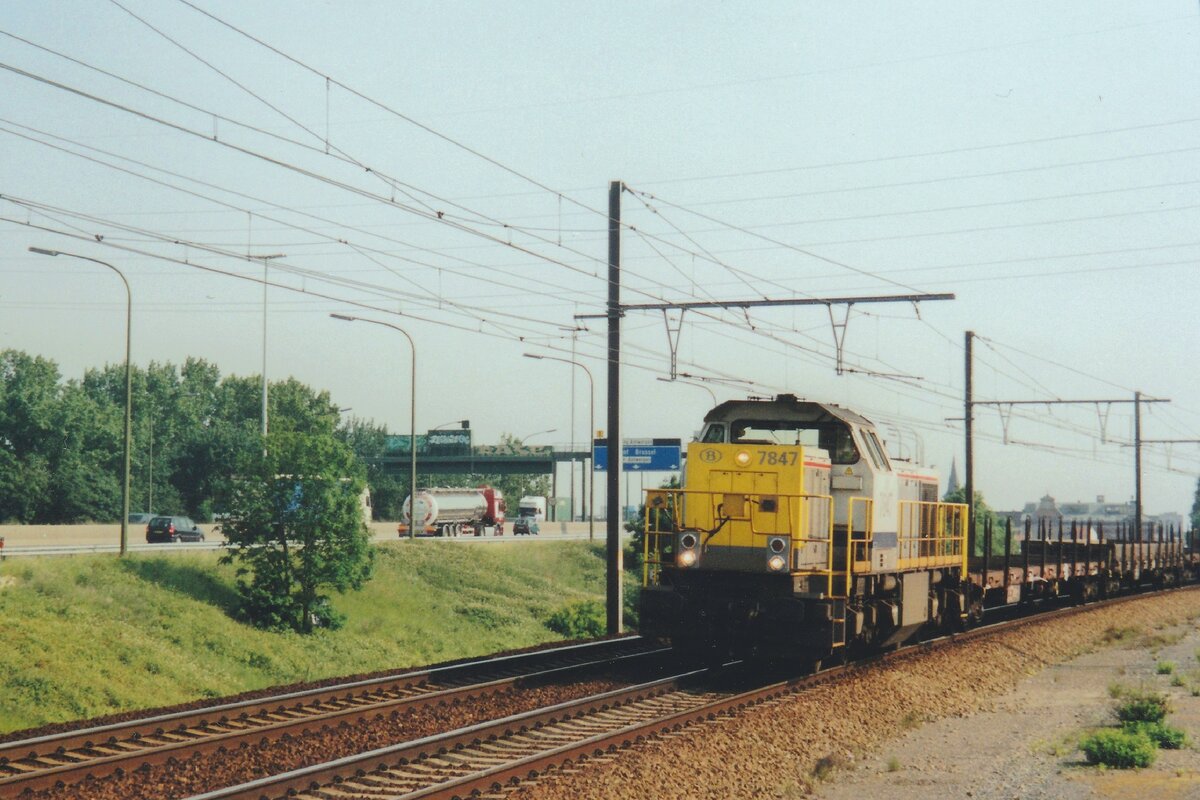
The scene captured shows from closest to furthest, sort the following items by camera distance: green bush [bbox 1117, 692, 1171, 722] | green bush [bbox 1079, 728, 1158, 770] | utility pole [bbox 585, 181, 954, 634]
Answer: green bush [bbox 1079, 728, 1158, 770] < green bush [bbox 1117, 692, 1171, 722] < utility pole [bbox 585, 181, 954, 634]

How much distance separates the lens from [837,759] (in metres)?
12.2

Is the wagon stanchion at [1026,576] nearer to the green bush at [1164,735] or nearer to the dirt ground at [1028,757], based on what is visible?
the dirt ground at [1028,757]

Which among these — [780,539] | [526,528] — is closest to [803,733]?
[780,539]

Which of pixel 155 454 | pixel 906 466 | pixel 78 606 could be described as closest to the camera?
pixel 906 466

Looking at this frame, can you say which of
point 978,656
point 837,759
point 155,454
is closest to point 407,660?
point 978,656

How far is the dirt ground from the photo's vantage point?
10836 mm

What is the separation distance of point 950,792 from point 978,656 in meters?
9.81

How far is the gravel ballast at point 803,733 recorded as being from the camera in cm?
1061

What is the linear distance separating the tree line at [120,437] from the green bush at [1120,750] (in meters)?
51.5

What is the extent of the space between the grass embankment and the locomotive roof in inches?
578

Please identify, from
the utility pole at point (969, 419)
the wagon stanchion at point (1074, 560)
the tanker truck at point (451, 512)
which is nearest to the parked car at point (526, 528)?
the tanker truck at point (451, 512)

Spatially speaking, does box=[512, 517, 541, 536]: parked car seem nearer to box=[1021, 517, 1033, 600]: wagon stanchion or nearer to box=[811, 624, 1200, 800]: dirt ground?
box=[1021, 517, 1033, 600]: wagon stanchion

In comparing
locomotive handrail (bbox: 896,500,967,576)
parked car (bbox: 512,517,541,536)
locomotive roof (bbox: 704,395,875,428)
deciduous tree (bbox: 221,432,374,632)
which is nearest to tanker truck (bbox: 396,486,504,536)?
parked car (bbox: 512,517,541,536)

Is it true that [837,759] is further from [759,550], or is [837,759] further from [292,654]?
[292,654]
